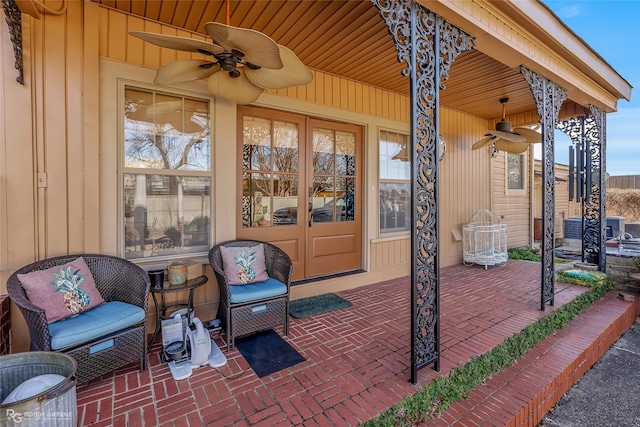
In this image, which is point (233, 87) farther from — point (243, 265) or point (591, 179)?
point (591, 179)

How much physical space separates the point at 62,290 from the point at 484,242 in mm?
6111

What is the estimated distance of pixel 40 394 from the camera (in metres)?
1.29

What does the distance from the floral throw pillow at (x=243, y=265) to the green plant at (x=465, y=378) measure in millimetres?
1607

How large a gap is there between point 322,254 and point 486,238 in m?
3.52

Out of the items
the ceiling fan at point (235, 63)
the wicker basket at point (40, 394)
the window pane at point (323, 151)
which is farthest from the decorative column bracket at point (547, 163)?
the wicker basket at point (40, 394)

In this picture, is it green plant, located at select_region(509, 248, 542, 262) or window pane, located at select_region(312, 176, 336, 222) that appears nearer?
window pane, located at select_region(312, 176, 336, 222)

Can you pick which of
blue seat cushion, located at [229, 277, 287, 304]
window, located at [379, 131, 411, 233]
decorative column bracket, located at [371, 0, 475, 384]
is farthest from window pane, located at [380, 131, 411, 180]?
blue seat cushion, located at [229, 277, 287, 304]

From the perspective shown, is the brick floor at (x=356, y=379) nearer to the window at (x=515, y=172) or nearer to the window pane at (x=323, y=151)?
the window pane at (x=323, y=151)

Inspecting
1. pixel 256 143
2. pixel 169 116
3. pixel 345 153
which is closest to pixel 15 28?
pixel 169 116

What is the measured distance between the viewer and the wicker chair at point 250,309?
8.26 feet

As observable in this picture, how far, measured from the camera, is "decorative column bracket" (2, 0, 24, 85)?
2.04 meters

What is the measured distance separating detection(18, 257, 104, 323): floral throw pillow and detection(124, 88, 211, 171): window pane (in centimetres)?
106

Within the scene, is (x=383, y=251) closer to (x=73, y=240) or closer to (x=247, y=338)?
(x=247, y=338)

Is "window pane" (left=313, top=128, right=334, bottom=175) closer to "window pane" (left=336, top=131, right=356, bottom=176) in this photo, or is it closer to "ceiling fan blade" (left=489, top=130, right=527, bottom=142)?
"window pane" (left=336, top=131, right=356, bottom=176)
